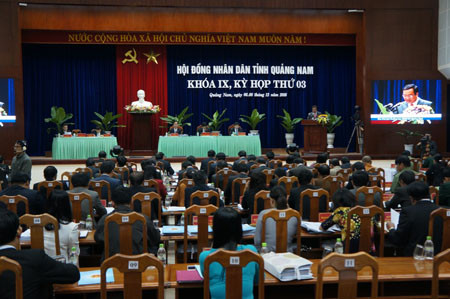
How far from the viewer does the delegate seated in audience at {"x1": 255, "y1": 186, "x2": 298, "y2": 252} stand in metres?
3.90

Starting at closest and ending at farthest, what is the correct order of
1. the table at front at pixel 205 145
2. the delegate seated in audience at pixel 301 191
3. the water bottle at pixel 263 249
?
the water bottle at pixel 263 249, the delegate seated in audience at pixel 301 191, the table at front at pixel 205 145

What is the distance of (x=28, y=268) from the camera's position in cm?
270

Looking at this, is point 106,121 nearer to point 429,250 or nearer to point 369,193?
point 369,193

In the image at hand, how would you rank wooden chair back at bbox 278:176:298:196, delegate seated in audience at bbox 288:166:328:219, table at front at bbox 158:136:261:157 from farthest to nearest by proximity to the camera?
table at front at bbox 158:136:261:157 → wooden chair back at bbox 278:176:298:196 → delegate seated in audience at bbox 288:166:328:219

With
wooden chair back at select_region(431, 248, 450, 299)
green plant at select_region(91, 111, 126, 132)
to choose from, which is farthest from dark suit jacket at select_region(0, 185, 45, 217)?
green plant at select_region(91, 111, 126, 132)

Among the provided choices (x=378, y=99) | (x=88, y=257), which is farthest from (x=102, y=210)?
(x=378, y=99)

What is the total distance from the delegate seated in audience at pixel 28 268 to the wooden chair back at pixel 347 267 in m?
1.29

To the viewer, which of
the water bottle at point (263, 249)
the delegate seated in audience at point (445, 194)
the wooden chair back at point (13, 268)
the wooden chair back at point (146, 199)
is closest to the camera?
the wooden chair back at point (13, 268)

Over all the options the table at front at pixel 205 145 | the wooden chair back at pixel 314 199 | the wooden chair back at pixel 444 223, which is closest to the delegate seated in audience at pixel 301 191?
the wooden chair back at pixel 314 199

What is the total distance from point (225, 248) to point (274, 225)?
3.31ft

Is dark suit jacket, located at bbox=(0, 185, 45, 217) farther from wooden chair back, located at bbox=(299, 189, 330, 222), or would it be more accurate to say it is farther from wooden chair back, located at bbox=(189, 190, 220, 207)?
wooden chair back, located at bbox=(299, 189, 330, 222)

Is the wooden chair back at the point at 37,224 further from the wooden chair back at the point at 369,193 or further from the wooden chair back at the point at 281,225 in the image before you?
the wooden chair back at the point at 369,193

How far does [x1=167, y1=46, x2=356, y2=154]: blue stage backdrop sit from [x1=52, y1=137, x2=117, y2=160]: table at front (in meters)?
3.53

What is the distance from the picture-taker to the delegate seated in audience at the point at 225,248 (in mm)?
2850
